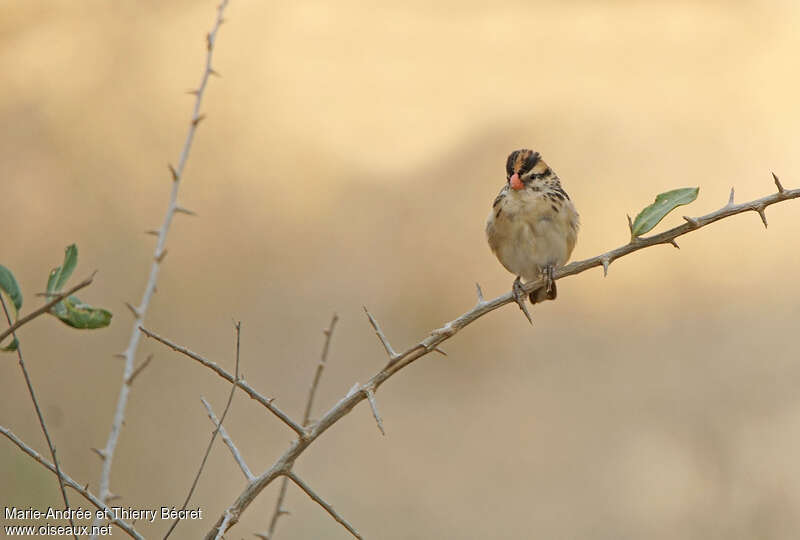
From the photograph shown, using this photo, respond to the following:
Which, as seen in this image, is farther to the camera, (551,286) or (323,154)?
(323,154)

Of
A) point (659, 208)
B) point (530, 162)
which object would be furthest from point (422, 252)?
point (659, 208)

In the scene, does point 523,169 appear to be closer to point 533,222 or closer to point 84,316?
point 533,222

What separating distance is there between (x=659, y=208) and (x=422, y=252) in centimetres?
504

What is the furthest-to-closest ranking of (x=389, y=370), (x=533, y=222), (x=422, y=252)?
(x=422, y=252)
(x=533, y=222)
(x=389, y=370)

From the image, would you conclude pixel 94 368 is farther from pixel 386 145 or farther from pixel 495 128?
pixel 495 128

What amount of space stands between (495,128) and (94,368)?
3435 mm

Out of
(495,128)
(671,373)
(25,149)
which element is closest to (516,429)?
(671,373)

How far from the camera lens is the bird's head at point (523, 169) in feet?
12.2

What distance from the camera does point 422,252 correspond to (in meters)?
7.18

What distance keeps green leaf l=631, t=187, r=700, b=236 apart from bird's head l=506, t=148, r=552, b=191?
1544mm

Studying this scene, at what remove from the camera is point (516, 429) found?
6457 mm

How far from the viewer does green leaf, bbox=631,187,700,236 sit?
2.13m

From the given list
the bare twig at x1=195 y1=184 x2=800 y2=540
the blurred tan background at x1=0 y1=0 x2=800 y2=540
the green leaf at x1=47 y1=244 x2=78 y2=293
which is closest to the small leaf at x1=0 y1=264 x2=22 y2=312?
the green leaf at x1=47 y1=244 x2=78 y2=293

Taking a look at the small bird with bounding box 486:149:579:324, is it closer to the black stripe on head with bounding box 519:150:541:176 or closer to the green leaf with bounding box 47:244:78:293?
the black stripe on head with bounding box 519:150:541:176
